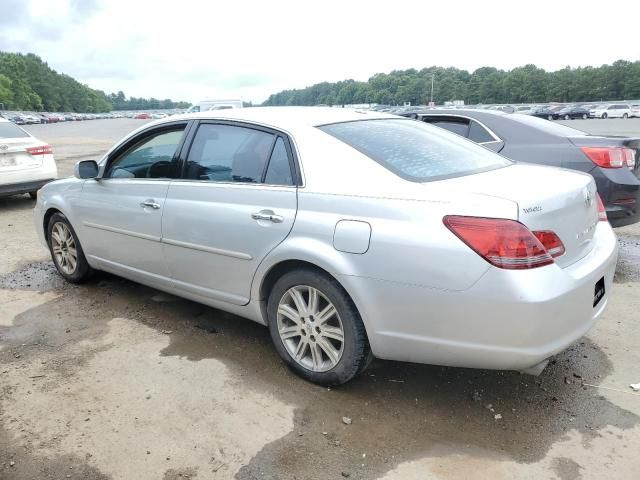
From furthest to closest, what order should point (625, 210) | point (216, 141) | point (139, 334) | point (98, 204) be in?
point (625, 210), point (98, 204), point (139, 334), point (216, 141)

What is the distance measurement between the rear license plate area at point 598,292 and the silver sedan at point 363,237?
0.05ft

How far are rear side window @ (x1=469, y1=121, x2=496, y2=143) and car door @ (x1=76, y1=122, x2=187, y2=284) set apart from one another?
11.3 ft

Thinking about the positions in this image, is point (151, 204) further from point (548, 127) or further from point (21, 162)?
point (21, 162)

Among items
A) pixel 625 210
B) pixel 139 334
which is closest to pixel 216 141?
pixel 139 334

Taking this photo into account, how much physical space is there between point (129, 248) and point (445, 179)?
2.54 metres

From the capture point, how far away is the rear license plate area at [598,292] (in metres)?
2.80

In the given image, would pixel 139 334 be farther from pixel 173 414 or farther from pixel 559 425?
pixel 559 425

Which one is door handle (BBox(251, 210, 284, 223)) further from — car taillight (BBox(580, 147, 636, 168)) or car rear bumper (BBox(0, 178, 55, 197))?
car rear bumper (BBox(0, 178, 55, 197))

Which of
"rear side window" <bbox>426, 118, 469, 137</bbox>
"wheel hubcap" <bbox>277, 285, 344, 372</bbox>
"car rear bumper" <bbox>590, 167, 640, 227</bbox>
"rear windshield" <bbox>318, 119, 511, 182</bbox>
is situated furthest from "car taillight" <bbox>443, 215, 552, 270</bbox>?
"rear side window" <bbox>426, 118, 469, 137</bbox>

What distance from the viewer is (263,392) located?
124 inches

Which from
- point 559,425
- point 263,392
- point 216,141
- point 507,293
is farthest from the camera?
point 216,141

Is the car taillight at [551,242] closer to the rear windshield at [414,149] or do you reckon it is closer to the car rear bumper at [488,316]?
the car rear bumper at [488,316]

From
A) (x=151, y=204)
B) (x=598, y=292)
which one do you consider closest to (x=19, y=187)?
(x=151, y=204)

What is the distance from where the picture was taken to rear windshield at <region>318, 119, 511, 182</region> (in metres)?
2.98
